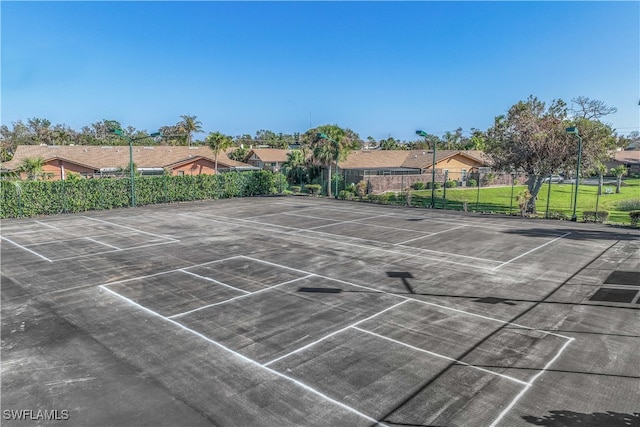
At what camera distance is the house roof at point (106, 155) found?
41688 millimetres

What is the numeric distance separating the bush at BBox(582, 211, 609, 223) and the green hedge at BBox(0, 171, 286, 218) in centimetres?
2538

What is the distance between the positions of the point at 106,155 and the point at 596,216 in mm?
43701

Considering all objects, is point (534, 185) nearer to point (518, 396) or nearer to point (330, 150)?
point (330, 150)

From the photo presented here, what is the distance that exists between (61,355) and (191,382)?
10.2 feet

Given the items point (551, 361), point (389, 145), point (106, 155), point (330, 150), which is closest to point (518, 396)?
point (551, 361)

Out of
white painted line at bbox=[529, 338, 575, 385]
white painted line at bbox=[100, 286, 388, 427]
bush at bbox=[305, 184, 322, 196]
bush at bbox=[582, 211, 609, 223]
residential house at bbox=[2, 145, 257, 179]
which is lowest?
white painted line at bbox=[100, 286, 388, 427]

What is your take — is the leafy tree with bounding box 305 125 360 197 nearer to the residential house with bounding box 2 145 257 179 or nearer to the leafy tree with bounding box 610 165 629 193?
the residential house with bounding box 2 145 257 179

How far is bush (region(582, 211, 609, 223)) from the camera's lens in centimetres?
2527

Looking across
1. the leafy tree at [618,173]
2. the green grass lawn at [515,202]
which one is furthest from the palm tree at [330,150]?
the leafy tree at [618,173]

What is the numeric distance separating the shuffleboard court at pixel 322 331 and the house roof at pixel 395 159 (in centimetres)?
3407

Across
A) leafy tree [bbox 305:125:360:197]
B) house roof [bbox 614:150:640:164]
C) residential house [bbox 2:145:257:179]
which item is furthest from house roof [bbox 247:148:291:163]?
house roof [bbox 614:150:640:164]

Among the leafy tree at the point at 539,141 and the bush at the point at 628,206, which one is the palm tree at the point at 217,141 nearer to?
the leafy tree at the point at 539,141

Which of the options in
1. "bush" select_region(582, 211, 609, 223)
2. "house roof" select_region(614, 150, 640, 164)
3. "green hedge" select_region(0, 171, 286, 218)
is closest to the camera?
"bush" select_region(582, 211, 609, 223)

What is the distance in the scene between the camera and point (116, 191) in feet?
102
